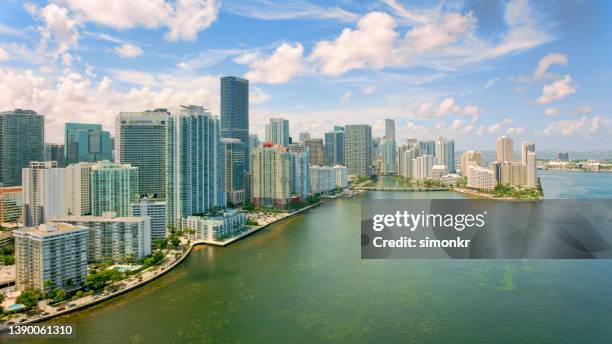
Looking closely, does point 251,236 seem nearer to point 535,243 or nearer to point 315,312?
point 315,312

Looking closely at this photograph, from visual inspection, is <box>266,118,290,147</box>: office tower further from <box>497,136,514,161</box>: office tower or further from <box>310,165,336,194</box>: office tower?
<box>497,136,514,161</box>: office tower

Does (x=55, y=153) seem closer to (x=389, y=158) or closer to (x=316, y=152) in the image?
(x=316, y=152)

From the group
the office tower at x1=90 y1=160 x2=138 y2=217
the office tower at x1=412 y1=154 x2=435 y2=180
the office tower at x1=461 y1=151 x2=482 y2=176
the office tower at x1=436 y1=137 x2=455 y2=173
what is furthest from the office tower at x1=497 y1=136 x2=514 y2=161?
the office tower at x1=90 y1=160 x2=138 y2=217

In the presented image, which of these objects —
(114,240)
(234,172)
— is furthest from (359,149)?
(114,240)

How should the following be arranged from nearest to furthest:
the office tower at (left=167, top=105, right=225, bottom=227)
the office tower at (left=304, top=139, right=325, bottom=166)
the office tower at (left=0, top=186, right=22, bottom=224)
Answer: the office tower at (left=167, top=105, right=225, bottom=227) → the office tower at (left=0, top=186, right=22, bottom=224) → the office tower at (left=304, top=139, right=325, bottom=166)

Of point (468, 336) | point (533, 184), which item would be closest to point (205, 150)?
point (468, 336)

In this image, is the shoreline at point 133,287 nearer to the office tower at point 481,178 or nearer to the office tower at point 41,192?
the office tower at point 41,192
